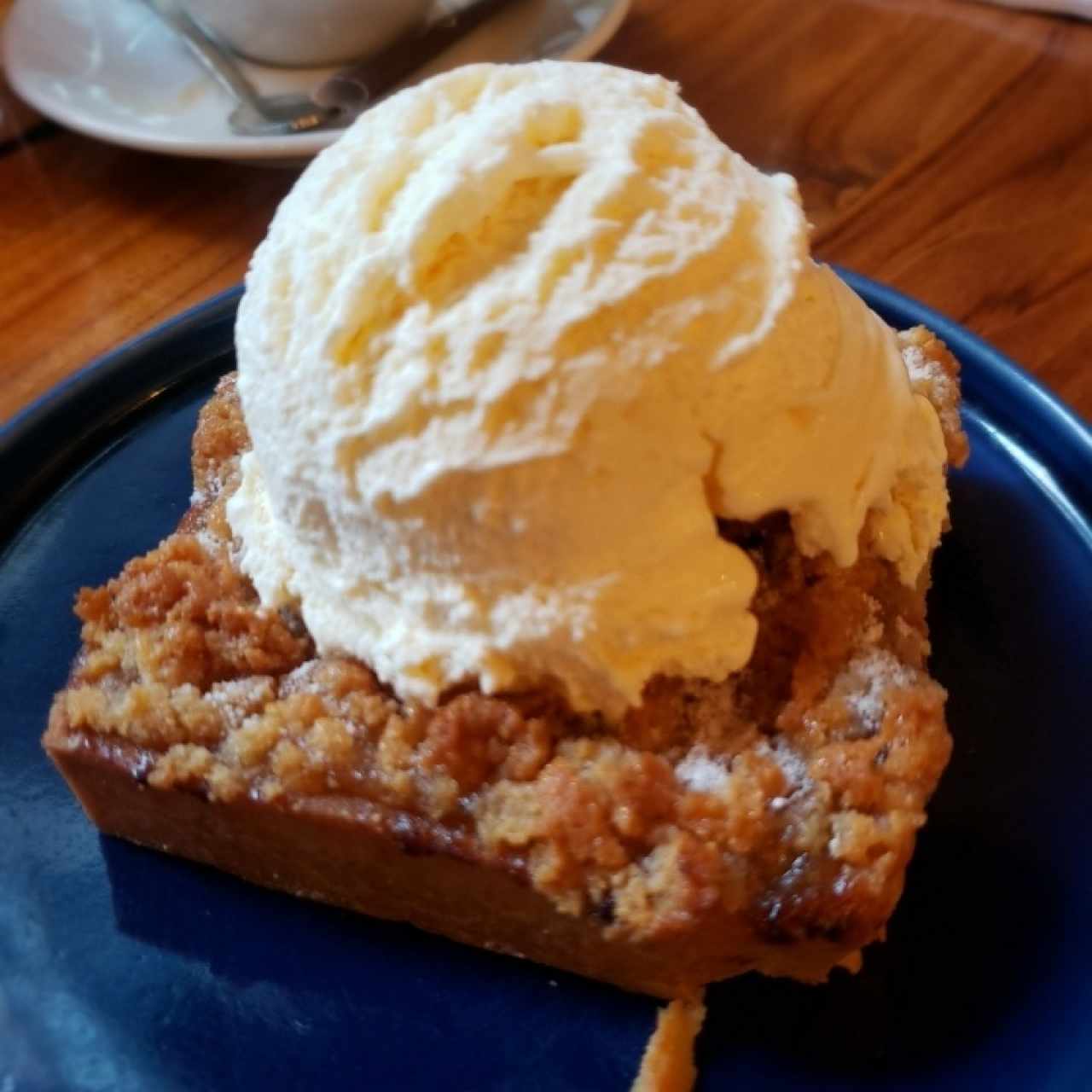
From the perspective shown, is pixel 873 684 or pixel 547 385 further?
pixel 873 684

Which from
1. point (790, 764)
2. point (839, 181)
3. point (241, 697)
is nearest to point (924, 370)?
point (790, 764)

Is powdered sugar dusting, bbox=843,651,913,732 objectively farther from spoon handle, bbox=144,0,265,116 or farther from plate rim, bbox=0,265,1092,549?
spoon handle, bbox=144,0,265,116

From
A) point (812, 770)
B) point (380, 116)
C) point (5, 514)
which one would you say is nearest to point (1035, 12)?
point (380, 116)

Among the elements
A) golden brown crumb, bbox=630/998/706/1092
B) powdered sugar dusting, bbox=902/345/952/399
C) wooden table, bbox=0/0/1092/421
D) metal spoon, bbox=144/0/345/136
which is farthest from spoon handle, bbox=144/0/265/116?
golden brown crumb, bbox=630/998/706/1092

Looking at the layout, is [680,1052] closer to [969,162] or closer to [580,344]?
[580,344]

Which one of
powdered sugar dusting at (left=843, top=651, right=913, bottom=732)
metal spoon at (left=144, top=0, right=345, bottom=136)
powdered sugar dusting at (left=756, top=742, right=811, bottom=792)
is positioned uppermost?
metal spoon at (left=144, top=0, right=345, bottom=136)

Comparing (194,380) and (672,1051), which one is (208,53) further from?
(672,1051)

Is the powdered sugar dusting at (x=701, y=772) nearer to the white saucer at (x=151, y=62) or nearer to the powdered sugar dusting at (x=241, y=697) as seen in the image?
the powdered sugar dusting at (x=241, y=697)
